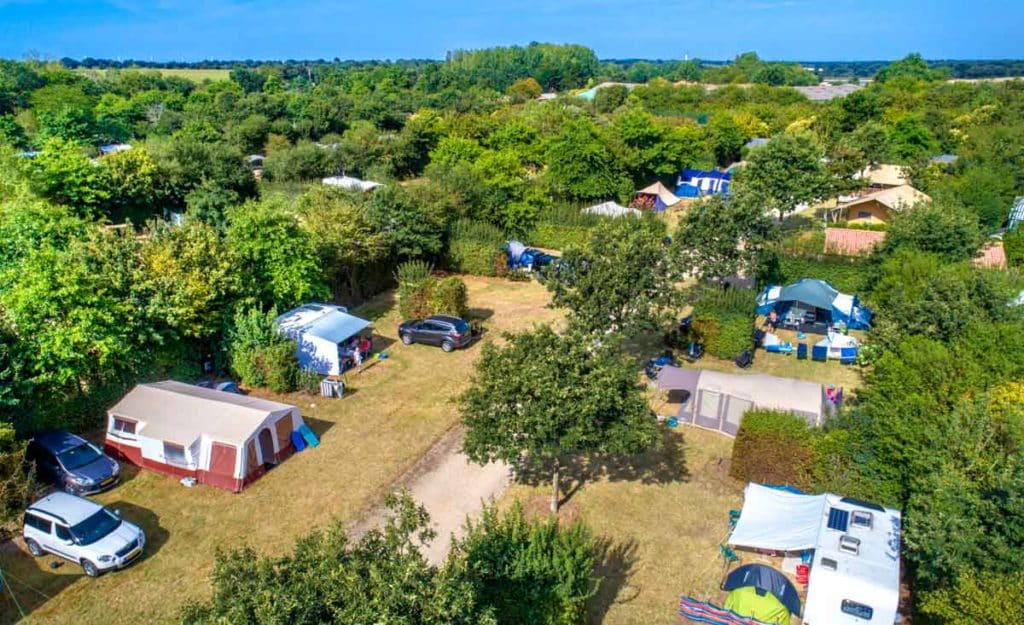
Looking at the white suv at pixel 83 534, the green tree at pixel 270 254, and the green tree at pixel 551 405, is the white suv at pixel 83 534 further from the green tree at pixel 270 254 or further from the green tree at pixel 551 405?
the green tree at pixel 270 254

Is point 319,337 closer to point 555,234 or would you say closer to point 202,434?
point 202,434

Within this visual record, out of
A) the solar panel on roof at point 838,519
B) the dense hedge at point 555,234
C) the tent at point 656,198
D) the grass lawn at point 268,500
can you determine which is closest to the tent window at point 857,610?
the solar panel on roof at point 838,519

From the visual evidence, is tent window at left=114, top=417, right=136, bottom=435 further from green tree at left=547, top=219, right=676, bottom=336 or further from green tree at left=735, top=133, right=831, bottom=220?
green tree at left=735, top=133, right=831, bottom=220

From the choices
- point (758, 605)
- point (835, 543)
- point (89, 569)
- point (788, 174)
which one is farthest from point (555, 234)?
point (89, 569)

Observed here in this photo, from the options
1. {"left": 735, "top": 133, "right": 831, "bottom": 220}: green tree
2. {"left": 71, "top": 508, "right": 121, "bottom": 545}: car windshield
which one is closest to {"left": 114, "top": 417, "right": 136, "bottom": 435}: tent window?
{"left": 71, "top": 508, "right": 121, "bottom": 545}: car windshield

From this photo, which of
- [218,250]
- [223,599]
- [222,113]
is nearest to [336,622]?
[223,599]
